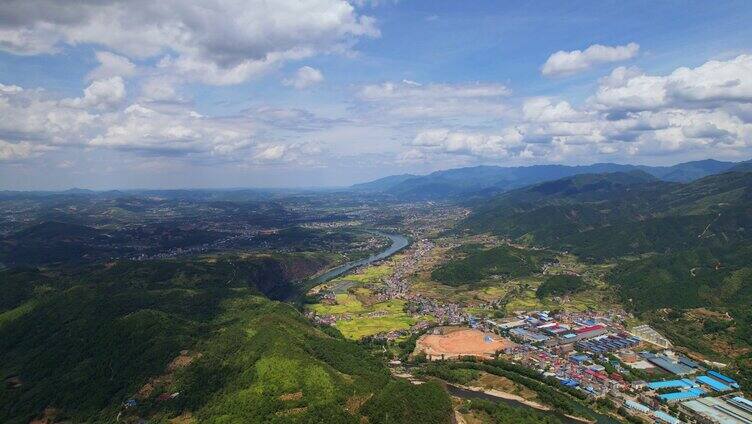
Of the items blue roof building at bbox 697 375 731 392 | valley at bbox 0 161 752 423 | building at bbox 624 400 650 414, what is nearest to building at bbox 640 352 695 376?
valley at bbox 0 161 752 423

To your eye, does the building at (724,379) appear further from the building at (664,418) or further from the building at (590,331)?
the building at (590,331)

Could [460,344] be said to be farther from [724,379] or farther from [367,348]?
[724,379]

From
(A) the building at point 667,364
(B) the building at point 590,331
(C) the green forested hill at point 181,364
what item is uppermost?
(C) the green forested hill at point 181,364

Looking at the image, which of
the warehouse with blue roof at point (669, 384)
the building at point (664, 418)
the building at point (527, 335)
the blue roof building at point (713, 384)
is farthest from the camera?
the building at point (527, 335)

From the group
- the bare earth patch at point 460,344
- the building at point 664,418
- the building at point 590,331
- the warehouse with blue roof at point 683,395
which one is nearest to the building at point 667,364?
the warehouse with blue roof at point 683,395

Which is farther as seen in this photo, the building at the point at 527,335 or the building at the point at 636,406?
the building at the point at 527,335

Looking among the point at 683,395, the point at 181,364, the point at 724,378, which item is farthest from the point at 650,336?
the point at 181,364

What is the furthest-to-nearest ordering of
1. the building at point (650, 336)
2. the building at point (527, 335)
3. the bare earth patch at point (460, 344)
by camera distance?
the building at point (527, 335) → the building at point (650, 336) → the bare earth patch at point (460, 344)

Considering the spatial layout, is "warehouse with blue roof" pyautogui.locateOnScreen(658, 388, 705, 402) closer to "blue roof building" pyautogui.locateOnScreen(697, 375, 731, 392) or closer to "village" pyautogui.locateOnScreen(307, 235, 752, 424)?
"village" pyautogui.locateOnScreen(307, 235, 752, 424)
